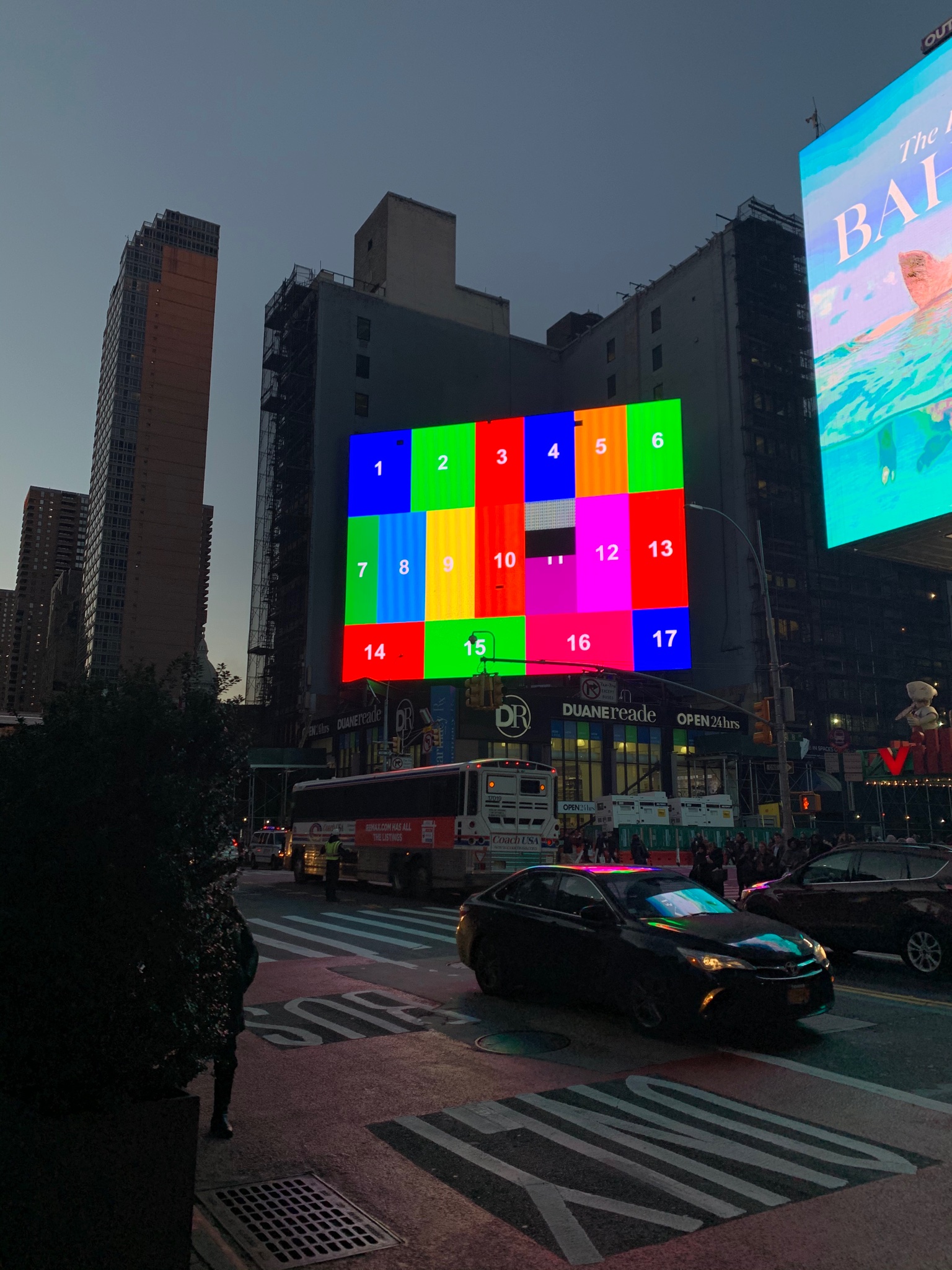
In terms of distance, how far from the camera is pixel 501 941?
10.9m

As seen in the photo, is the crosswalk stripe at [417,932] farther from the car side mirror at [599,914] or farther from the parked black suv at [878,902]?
the car side mirror at [599,914]

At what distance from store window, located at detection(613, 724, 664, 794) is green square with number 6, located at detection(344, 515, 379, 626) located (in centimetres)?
1757

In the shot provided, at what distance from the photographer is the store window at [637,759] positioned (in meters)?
58.9

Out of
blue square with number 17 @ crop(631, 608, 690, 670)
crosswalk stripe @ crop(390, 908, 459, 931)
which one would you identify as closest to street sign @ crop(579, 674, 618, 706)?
blue square with number 17 @ crop(631, 608, 690, 670)

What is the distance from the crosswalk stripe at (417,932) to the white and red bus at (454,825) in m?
5.74

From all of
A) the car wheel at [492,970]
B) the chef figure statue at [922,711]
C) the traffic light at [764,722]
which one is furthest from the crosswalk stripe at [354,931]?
the chef figure statue at [922,711]

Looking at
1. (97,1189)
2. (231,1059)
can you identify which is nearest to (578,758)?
(231,1059)

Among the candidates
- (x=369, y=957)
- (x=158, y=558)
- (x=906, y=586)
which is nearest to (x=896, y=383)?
(x=369, y=957)

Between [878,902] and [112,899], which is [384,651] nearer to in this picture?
[878,902]

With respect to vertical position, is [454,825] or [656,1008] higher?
[454,825]

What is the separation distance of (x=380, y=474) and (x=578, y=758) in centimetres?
2297

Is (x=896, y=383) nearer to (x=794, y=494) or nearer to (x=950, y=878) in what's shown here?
(x=950, y=878)

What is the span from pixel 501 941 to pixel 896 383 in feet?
104

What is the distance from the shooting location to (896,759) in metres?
42.4
